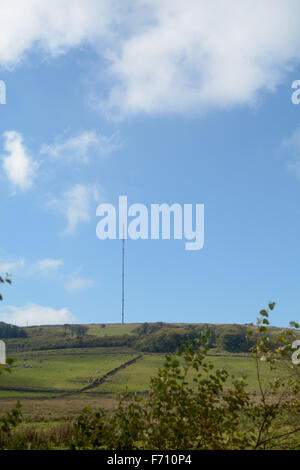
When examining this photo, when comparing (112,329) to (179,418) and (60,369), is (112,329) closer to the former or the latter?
(60,369)

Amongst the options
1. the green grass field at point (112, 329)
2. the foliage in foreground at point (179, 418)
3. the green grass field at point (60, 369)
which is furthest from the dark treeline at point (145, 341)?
the foliage in foreground at point (179, 418)

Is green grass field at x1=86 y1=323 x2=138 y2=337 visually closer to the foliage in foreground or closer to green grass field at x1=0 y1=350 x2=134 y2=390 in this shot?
green grass field at x1=0 y1=350 x2=134 y2=390

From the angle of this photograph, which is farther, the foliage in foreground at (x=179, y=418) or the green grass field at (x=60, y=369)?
the green grass field at (x=60, y=369)

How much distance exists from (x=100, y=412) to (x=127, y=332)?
549ft

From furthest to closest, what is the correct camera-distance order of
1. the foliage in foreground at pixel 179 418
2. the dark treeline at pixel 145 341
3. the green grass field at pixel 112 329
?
1. the green grass field at pixel 112 329
2. the dark treeline at pixel 145 341
3. the foliage in foreground at pixel 179 418

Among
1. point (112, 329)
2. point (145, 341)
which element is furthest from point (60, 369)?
point (112, 329)

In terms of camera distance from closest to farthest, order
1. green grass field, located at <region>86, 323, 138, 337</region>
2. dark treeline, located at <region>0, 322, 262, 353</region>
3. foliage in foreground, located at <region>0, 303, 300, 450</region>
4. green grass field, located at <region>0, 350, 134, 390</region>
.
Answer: foliage in foreground, located at <region>0, 303, 300, 450</region>, green grass field, located at <region>0, 350, 134, 390</region>, dark treeline, located at <region>0, 322, 262, 353</region>, green grass field, located at <region>86, 323, 138, 337</region>

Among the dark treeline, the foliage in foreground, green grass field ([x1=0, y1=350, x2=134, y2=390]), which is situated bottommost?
green grass field ([x1=0, y1=350, x2=134, y2=390])

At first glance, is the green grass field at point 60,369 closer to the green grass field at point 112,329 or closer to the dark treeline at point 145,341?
the dark treeline at point 145,341

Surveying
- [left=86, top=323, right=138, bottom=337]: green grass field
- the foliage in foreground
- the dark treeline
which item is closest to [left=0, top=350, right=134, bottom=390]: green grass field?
the dark treeline

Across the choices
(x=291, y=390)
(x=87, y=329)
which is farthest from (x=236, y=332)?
(x=291, y=390)

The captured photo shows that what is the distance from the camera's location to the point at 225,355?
399ft

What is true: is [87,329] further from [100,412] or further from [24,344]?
[100,412]

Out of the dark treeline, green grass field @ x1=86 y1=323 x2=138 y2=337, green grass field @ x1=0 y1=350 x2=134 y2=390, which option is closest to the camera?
green grass field @ x1=0 y1=350 x2=134 y2=390
